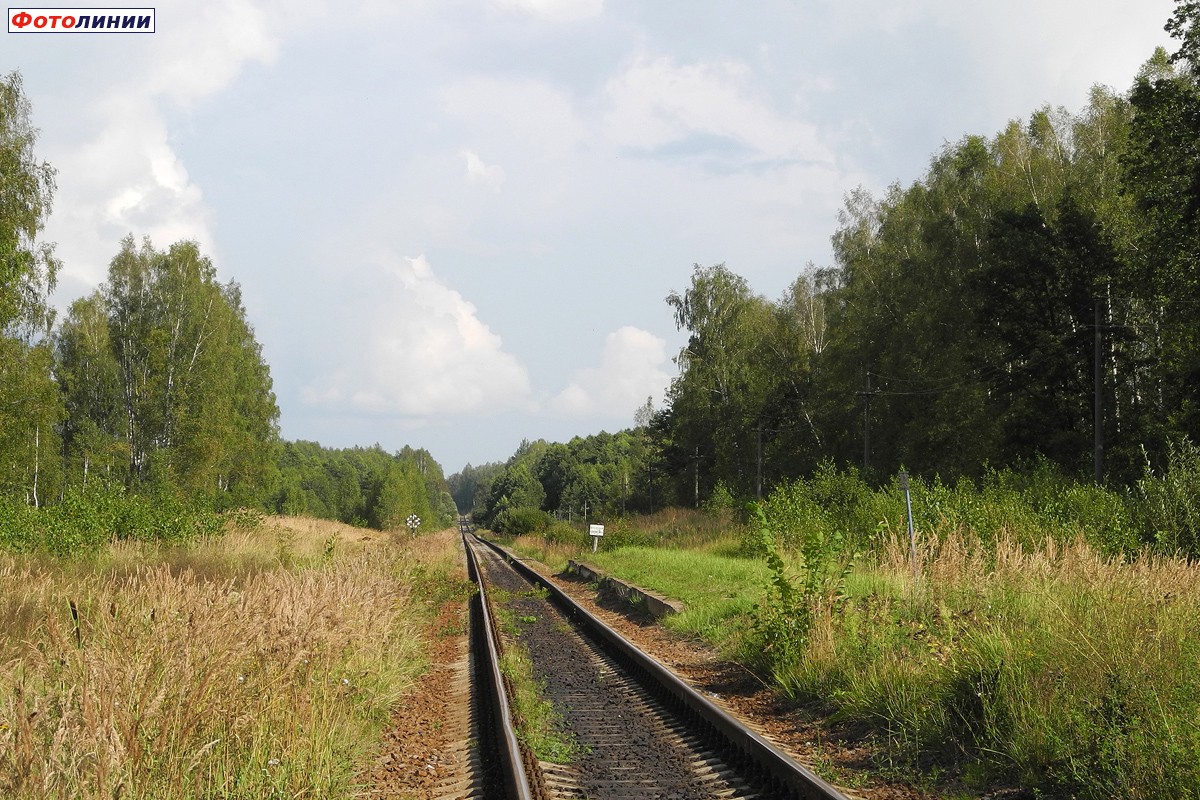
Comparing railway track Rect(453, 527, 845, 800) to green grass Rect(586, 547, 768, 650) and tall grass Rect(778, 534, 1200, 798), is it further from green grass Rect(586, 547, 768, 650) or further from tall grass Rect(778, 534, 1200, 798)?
green grass Rect(586, 547, 768, 650)

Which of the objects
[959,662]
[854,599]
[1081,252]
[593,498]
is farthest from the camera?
[593,498]

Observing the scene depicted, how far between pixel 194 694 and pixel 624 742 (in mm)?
3822

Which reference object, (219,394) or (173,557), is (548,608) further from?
(219,394)

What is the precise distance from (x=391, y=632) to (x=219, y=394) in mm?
33163

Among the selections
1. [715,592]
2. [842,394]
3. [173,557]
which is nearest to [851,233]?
[842,394]

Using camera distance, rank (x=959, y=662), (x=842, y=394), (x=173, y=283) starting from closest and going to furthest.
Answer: (x=959, y=662) < (x=173, y=283) < (x=842, y=394)

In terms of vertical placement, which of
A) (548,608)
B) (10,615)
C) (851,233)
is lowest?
(548,608)

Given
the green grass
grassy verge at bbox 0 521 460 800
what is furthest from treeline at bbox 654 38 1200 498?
grassy verge at bbox 0 521 460 800

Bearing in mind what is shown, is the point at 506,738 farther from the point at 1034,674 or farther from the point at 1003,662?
the point at 1034,674

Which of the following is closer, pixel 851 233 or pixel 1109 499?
pixel 1109 499

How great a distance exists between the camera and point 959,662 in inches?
278

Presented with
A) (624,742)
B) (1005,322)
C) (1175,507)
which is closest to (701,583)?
(1175,507)

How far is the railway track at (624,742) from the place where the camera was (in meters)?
6.09

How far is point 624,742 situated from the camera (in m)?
7.64
